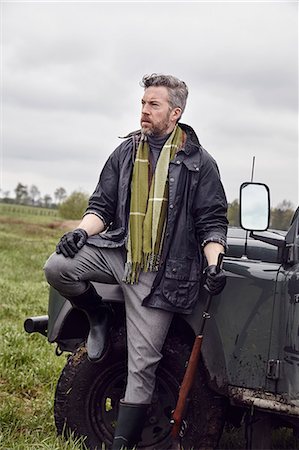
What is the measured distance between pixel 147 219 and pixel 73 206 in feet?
238

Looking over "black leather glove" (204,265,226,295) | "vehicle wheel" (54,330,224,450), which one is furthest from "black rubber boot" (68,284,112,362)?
"black leather glove" (204,265,226,295)

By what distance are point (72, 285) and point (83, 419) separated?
845 millimetres

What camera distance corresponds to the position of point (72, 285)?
412 centimetres

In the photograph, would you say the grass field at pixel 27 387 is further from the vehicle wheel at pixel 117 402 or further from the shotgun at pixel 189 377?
the shotgun at pixel 189 377

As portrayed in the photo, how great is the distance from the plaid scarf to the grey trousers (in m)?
0.08

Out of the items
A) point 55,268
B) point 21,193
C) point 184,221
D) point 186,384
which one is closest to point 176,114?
point 184,221

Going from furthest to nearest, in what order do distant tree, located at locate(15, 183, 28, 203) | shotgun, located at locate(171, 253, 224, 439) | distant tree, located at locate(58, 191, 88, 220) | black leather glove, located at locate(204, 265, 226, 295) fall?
distant tree, located at locate(15, 183, 28, 203), distant tree, located at locate(58, 191, 88, 220), shotgun, located at locate(171, 253, 224, 439), black leather glove, located at locate(204, 265, 226, 295)

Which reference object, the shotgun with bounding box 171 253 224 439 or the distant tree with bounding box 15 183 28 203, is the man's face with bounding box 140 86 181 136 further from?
the distant tree with bounding box 15 183 28 203

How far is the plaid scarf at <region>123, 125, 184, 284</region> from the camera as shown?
4.15m

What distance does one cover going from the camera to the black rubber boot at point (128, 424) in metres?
4.09

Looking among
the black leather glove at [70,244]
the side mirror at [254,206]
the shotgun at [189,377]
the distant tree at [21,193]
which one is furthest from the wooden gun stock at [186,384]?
the distant tree at [21,193]

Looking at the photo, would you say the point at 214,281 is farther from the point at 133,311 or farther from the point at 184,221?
the point at 133,311

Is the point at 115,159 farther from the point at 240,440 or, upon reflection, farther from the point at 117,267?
the point at 240,440

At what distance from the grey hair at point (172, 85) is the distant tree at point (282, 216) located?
91cm
